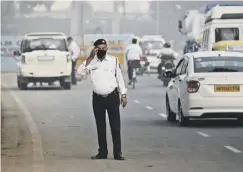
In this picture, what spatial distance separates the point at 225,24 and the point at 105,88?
16682mm

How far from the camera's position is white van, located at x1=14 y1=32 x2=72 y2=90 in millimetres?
37219

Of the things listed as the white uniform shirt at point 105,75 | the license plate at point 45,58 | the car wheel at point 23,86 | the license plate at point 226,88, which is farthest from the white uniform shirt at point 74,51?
the white uniform shirt at point 105,75

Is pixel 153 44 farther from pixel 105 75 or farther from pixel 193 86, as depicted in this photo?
pixel 105 75

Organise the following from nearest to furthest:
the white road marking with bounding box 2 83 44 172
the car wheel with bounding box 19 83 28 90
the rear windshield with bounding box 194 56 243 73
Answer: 1. the white road marking with bounding box 2 83 44 172
2. the rear windshield with bounding box 194 56 243 73
3. the car wheel with bounding box 19 83 28 90

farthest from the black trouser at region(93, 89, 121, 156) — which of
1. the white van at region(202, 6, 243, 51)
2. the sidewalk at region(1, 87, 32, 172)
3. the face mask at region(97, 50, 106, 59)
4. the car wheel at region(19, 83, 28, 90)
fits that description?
the car wheel at region(19, 83, 28, 90)

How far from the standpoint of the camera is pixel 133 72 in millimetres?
37500

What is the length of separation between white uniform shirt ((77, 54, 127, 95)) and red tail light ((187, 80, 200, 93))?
514cm

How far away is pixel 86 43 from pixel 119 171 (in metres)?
41.9

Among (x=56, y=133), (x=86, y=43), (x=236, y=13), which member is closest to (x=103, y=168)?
(x=56, y=133)

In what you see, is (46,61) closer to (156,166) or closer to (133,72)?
(133,72)

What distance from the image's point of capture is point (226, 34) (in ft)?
102

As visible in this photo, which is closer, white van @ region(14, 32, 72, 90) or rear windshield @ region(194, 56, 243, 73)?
rear windshield @ region(194, 56, 243, 73)

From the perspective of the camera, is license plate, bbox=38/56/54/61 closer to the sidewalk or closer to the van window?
the van window

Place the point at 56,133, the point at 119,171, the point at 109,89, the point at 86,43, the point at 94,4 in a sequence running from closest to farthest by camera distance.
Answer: the point at 119,171 → the point at 109,89 → the point at 56,133 → the point at 86,43 → the point at 94,4
